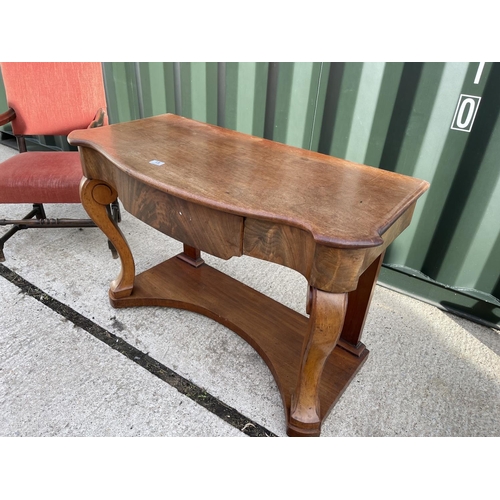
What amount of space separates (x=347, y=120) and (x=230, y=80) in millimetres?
830

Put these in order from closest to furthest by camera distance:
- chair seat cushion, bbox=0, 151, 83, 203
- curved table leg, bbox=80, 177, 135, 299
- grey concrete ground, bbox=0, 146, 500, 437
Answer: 1. grey concrete ground, bbox=0, 146, 500, 437
2. curved table leg, bbox=80, 177, 135, 299
3. chair seat cushion, bbox=0, 151, 83, 203

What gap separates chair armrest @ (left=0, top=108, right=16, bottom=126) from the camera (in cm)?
226

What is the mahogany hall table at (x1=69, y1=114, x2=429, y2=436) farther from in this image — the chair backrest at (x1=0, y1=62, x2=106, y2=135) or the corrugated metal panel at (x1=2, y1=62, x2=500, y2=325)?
the chair backrest at (x1=0, y1=62, x2=106, y2=135)

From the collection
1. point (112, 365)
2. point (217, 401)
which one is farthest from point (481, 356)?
point (112, 365)

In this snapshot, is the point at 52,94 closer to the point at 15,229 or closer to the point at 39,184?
the point at 39,184

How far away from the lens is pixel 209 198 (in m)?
1.12

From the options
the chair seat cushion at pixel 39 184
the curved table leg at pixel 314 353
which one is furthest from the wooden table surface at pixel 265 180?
the chair seat cushion at pixel 39 184

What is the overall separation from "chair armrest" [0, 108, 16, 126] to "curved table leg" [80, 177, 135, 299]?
1080mm

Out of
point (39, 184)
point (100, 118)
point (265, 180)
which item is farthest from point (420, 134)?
point (39, 184)

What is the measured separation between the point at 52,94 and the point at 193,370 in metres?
1.87

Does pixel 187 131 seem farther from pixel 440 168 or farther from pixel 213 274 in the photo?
pixel 440 168

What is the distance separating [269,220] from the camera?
1050 mm

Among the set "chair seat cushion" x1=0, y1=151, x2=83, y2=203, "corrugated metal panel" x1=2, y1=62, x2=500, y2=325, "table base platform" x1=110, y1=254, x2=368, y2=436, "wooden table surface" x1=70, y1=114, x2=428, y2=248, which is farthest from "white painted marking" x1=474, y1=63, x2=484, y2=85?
"chair seat cushion" x1=0, y1=151, x2=83, y2=203

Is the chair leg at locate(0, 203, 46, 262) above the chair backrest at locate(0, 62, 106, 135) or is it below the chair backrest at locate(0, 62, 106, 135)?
below
